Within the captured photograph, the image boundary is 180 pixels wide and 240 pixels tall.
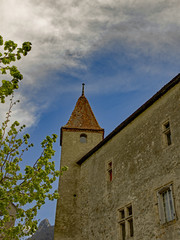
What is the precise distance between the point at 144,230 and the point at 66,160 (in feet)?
29.5

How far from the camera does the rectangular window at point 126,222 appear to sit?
42.0ft

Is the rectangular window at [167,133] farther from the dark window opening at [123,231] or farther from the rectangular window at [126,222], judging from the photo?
the dark window opening at [123,231]

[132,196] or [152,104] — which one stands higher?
[152,104]

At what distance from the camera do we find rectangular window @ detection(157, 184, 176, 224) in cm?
1084

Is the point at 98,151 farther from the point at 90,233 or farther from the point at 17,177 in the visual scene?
the point at 17,177

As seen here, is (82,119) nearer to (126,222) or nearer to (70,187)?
(70,187)

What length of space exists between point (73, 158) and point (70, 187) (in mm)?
2036


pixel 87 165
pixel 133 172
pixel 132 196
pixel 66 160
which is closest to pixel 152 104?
pixel 133 172

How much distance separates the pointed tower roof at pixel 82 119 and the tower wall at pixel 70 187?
0.88 feet

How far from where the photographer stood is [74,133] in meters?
21.4

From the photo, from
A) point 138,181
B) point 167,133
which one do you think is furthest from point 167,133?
point 138,181

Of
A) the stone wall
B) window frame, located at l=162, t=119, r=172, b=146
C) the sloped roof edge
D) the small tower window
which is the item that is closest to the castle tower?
the small tower window

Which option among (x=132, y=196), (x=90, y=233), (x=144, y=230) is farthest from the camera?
(x=90, y=233)

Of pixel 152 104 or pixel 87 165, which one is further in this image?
pixel 87 165
